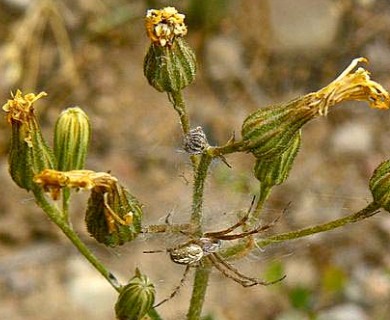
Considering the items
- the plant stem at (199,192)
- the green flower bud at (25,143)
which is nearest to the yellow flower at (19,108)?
the green flower bud at (25,143)

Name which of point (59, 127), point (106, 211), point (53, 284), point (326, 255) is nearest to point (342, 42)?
point (326, 255)

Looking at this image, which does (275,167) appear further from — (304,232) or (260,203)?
(304,232)

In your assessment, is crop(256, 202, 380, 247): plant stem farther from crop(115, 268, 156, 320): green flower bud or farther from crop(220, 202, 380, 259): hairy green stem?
crop(115, 268, 156, 320): green flower bud

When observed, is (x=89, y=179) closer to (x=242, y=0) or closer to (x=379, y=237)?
(x=379, y=237)

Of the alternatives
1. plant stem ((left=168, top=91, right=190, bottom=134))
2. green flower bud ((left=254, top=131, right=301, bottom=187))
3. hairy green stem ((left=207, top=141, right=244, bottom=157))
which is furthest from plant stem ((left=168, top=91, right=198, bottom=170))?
green flower bud ((left=254, top=131, right=301, bottom=187))

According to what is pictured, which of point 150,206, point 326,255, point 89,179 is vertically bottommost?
point 326,255

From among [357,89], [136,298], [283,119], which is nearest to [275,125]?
[283,119]

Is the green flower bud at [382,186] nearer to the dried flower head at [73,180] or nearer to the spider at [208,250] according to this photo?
the spider at [208,250]
